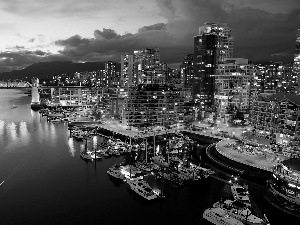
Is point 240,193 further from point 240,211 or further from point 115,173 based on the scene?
point 115,173

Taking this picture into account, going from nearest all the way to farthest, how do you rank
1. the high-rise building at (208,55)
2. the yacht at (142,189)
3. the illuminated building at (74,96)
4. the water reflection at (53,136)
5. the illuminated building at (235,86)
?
1. the yacht at (142,189)
2. the water reflection at (53,136)
3. the illuminated building at (235,86)
4. the high-rise building at (208,55)
5. the illuminated building at (74,96)

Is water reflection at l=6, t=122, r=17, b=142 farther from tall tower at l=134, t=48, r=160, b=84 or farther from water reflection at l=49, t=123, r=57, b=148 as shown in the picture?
tall tower at l=134, t=48, r=160, b=84

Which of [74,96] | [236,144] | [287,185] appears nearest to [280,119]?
[236,144]

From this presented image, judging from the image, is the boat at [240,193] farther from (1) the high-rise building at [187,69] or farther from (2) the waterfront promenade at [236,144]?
(1) the high-rise building at [187,69]

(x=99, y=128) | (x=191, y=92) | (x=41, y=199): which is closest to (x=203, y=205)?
(x=41, y=199)

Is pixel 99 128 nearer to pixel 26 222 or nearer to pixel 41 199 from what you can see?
pixel 41 199

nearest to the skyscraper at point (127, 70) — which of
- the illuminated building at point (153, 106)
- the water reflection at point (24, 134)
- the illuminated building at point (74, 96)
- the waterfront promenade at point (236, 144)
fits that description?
the illuminated building at point (74, 96)
